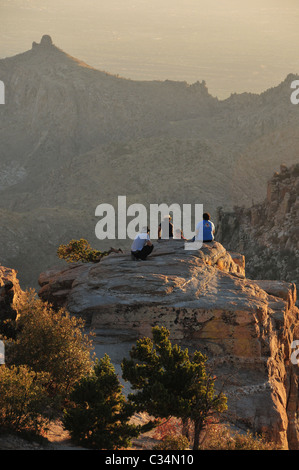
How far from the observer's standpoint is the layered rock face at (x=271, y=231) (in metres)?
67.9

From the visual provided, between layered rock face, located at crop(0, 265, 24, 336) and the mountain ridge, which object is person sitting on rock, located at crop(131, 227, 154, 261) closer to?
layered rock face, located at crop(0, 265, 24, 336)

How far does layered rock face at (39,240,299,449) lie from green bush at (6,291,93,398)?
444 cm

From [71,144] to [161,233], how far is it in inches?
5327

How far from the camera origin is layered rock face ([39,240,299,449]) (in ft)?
64.3

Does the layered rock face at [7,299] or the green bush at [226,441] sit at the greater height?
the layered rock face at [7,299]

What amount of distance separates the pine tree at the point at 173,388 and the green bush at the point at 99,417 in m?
0.58

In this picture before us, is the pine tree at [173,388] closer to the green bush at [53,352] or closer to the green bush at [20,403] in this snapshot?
the green bush at [53,352]

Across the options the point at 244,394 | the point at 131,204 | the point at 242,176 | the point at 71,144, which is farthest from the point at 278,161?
the point at 244,394

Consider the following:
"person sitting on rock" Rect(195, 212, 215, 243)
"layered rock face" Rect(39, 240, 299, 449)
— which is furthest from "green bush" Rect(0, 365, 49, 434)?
"person sitting on rock" Rect(195, 212, 215, 243)

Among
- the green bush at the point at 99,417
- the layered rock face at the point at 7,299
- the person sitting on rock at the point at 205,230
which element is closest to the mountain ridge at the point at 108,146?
the person sitting on rock at the point at 205,230

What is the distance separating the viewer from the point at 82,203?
113 metres

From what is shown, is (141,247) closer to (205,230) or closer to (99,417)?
(205,230)
